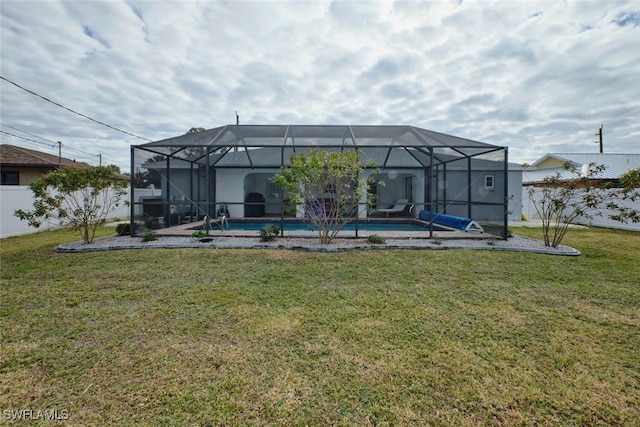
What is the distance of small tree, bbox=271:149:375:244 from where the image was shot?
6.65 m

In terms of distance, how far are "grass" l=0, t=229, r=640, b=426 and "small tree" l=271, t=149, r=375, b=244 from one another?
237 cm

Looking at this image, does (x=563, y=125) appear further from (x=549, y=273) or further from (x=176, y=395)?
(x=176, y=395)

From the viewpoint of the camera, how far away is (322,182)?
279 inches

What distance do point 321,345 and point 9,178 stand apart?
831 inches

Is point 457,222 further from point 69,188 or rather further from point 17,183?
point 17,183

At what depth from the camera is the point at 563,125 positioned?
924 inches

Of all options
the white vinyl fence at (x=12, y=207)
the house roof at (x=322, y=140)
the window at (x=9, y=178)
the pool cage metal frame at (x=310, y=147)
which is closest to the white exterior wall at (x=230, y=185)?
the pool cage metal frame at (x=310, y=147)

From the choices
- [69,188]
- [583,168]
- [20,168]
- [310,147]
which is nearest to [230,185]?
[310,147]

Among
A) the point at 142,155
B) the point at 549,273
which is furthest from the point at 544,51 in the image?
the point at 142,155

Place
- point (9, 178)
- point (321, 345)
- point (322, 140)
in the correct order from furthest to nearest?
point (9, 178)
point (322, 140)
point (321, 345)

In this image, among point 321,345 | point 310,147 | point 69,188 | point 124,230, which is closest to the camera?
point 321,345

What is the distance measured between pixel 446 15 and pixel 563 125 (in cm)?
2272

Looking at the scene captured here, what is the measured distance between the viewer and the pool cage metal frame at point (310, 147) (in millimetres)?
7889

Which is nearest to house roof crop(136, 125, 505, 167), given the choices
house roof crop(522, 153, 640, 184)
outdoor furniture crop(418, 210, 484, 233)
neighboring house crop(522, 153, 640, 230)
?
outdoor furniture crop(418, 210, 484, 233)
